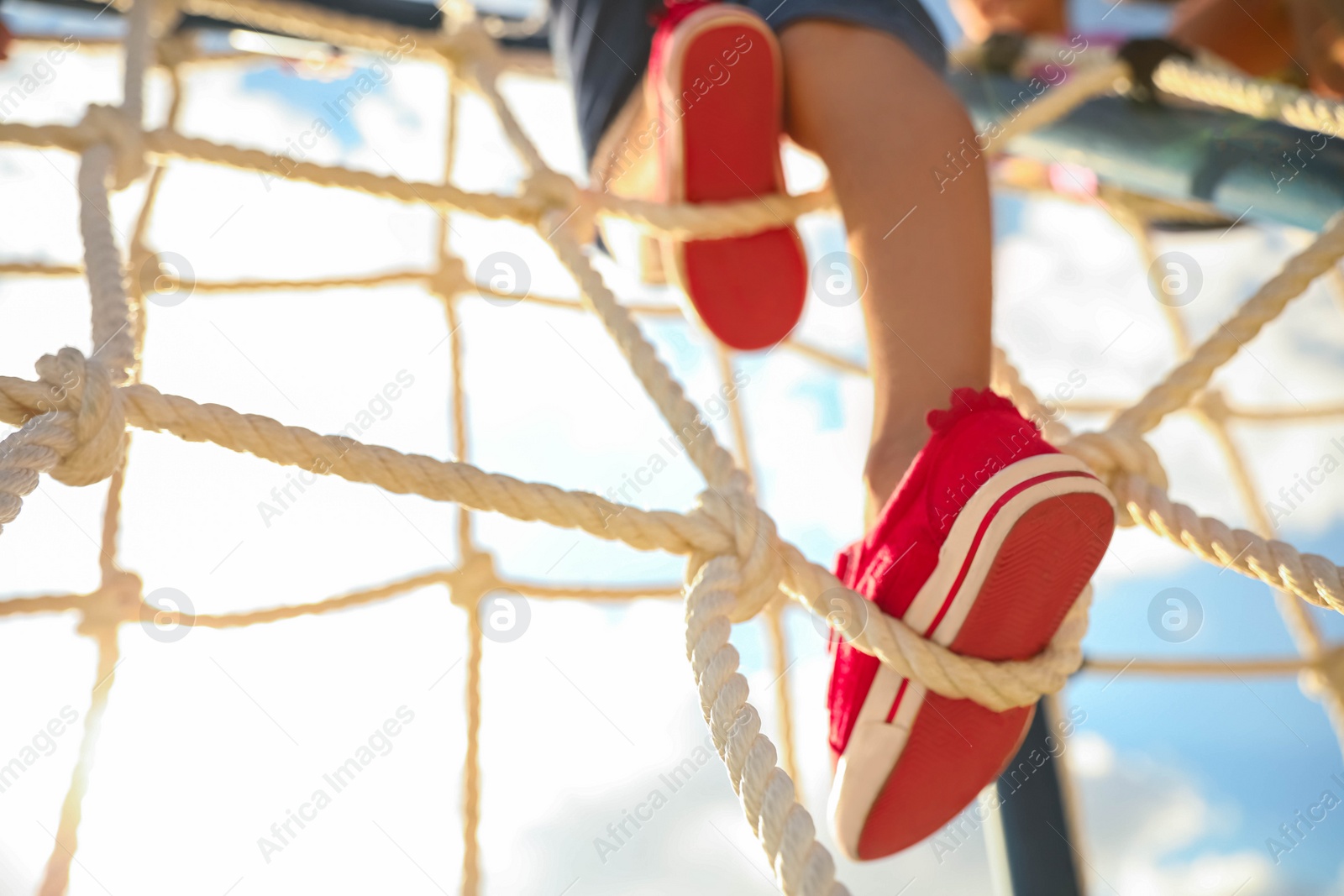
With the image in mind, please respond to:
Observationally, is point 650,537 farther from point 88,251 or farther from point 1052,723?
point 1052,723

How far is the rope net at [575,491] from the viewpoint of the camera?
536mm

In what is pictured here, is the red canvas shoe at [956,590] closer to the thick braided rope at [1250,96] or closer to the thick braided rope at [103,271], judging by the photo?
the thick braided rope at [103,271]

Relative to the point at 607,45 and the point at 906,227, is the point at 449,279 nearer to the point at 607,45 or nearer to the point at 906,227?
the point at 607,45

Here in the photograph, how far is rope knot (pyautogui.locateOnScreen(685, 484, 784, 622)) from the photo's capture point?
60 centimetres

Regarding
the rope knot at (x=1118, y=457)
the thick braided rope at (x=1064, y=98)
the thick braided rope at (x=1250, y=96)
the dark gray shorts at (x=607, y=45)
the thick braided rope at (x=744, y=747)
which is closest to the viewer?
the thick braided rope at (x=744, y=747)

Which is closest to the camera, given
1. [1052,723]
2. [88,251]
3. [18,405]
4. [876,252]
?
[18,405]

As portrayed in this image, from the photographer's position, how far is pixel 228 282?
155 centimetres

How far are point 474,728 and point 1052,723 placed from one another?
669 millimetres

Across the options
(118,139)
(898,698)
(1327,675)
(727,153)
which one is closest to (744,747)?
(898,698)

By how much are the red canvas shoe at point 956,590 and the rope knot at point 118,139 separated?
784mm

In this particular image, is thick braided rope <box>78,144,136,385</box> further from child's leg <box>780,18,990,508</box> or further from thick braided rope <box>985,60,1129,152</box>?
thick braided rope <box>985,60,1129,152</box>

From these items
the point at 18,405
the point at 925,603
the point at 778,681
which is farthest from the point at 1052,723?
the point at 18,405

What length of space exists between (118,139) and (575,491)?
642 millimetres

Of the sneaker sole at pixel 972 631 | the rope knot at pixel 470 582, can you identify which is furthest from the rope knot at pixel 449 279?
the sneaker sole at pixel 972 631
